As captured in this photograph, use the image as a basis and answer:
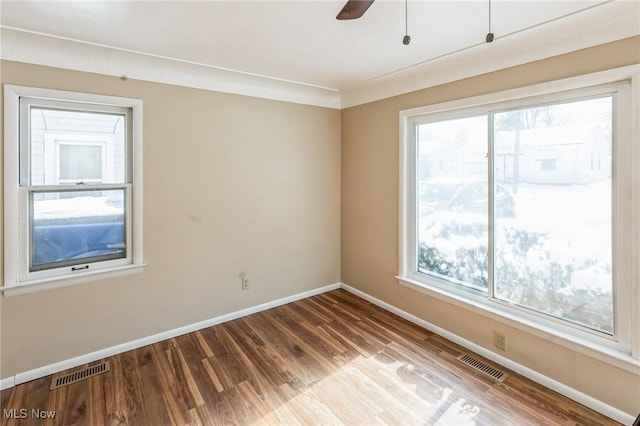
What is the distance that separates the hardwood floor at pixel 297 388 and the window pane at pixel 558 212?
65cm

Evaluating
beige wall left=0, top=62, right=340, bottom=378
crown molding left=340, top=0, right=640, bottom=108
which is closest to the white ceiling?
crown molding left=340, top=0, right=640, bottom=108

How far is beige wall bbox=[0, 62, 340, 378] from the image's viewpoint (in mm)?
2414

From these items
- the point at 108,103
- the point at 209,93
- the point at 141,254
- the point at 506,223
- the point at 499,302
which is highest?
the point at 209,93

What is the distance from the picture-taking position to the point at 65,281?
245 centimetres

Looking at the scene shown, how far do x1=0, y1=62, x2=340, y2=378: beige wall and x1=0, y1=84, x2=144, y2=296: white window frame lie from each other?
66mm

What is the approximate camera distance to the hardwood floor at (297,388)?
1.98 meters

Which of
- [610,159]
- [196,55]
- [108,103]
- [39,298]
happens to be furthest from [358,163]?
[39,298]

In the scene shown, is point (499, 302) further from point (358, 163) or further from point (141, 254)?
point (141, 254)

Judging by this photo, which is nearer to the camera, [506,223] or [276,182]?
[506,223]

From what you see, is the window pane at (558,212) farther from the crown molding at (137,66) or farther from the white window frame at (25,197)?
the white window frame at (25,197)

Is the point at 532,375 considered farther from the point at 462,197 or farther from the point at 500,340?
the point at 462,197

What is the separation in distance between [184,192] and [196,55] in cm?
118

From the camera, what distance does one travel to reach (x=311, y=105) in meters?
3.72

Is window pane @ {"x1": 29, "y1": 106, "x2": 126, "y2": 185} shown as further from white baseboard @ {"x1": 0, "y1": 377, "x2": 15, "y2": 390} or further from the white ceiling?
white baseboard @ {"x1": 0, "y1": 377, "x2": 15, "y2": 390}
